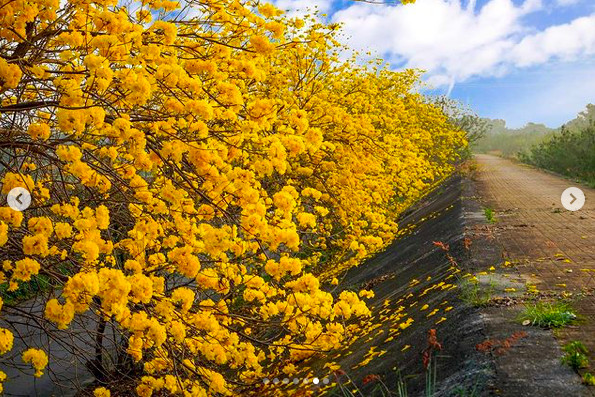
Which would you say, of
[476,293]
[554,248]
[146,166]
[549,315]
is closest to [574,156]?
[554,248]

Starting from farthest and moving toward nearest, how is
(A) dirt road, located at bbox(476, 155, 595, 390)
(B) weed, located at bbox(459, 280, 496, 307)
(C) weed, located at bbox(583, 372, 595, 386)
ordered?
1. (B) weed, located at bbox(459, 280, 496, 307)
2. (A) dirt road, located at bbox(476, 155, 595, 390)
3. (C) weed, located at bbox(583, 372, 595, 386)

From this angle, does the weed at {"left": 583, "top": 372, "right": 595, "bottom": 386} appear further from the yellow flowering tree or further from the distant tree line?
the distant tree line

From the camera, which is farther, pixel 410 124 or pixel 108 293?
pixel 410 124

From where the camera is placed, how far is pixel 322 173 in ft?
37.9

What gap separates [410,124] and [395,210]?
3285 millimetres

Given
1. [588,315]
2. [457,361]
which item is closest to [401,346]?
[457,361]

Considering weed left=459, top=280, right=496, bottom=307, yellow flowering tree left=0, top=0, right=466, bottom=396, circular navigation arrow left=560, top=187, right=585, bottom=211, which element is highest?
yellow flowering tree left=0, top=0, right=466, bottom=396

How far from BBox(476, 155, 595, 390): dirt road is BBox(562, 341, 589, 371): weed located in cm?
8

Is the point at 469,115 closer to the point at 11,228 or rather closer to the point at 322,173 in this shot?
the point at 322,173

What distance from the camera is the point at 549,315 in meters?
5.01

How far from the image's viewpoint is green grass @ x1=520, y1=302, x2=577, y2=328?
4.93 meters

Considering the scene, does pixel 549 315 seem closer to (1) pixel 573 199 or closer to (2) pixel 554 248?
(2) pixel 554 248

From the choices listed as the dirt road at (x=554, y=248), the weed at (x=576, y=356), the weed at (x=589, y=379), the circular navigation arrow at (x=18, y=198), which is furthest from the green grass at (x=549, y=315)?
the circular navigation arrow at (x=18, y=198)

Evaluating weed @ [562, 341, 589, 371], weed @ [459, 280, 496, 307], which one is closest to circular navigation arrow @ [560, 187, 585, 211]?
weed @ [459, 280, 496, 307]
